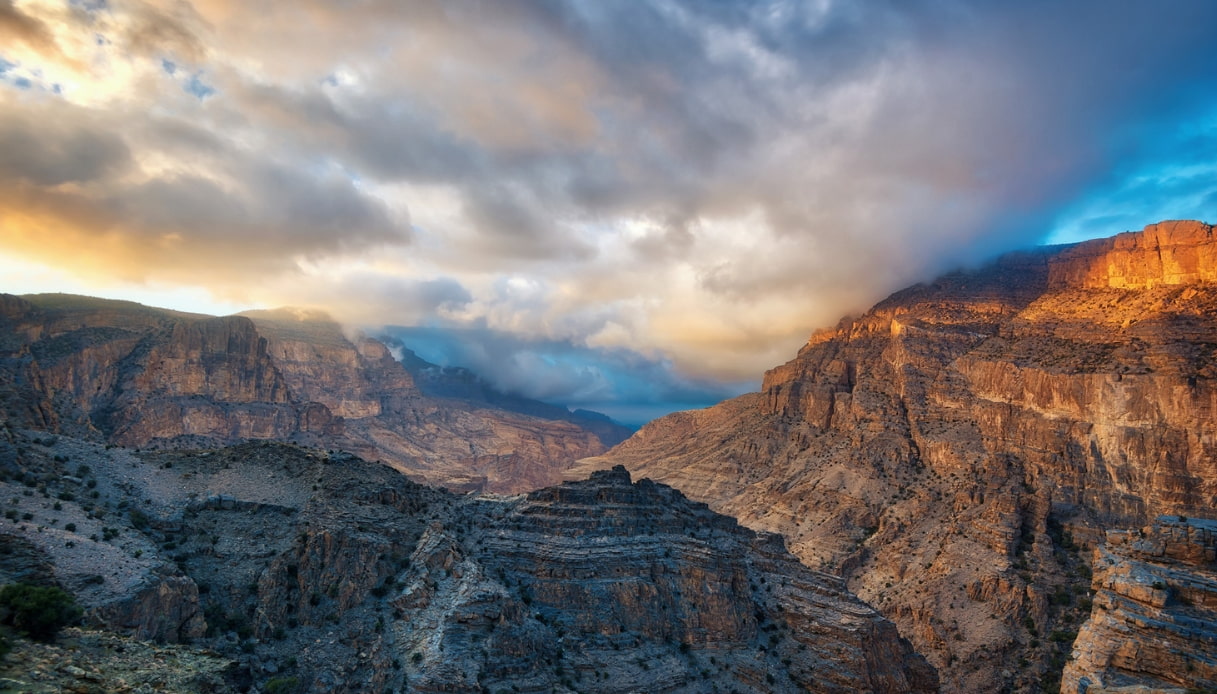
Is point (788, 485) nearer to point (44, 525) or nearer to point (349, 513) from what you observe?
point (349, 513)

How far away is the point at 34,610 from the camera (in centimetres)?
2964

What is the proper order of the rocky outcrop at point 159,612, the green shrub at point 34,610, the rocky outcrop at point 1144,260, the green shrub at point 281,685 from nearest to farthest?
the green shrub at point 34,610
the rocky outcrop at point 159,612
the green shrub at point 281,685
the rocky outcrop at point 1144,260

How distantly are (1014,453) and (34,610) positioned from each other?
128686mm

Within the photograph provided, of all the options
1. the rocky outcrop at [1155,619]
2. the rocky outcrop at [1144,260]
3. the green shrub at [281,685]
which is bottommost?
the green shrub at [281,685]

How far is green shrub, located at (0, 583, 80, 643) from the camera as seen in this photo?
2902cm

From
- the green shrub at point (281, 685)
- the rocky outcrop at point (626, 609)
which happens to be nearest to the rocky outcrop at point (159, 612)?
the green shrub at point (281, 685)

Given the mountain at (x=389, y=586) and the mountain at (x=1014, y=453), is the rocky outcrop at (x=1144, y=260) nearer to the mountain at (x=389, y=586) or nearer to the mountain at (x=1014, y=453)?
the mountain at (x=1014, y=453)

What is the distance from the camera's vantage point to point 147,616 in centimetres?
3781

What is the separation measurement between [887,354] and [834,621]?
383ft

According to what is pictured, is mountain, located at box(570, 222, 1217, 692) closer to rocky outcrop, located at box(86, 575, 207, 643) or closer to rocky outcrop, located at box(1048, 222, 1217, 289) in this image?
rocky outcrop, located at box(1048, 222, 1217, 289)

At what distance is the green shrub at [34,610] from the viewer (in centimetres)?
2902

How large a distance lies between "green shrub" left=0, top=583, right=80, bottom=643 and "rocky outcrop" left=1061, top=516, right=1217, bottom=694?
64439 millimetres

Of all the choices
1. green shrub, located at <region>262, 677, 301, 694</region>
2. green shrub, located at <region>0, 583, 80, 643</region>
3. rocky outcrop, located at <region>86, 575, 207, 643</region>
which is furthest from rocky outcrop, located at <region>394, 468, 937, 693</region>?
green shrub, located at <region>0, 583, 80, 643</region>

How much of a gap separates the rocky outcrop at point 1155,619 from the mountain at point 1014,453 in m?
0.41
